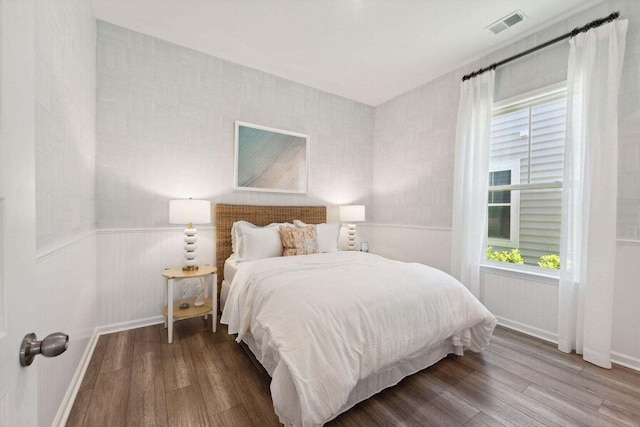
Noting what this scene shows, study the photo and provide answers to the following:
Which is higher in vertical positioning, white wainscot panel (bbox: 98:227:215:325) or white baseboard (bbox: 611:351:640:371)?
white wainscot panel (bbox: 98:227:215:325)

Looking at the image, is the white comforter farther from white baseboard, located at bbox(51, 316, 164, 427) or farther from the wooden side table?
white baseboard, located at bbox(51, 316, 164, 427)

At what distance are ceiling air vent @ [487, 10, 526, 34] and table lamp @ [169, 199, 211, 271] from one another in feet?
10.6

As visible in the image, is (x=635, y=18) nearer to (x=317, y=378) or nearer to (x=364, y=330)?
(x=364, y=330)

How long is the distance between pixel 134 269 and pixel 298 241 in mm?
1655

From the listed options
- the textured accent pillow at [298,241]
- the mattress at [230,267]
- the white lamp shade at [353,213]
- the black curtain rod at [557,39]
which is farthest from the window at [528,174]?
the mattress at [230,267]

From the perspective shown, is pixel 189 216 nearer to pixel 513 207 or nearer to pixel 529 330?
pixel 513 207

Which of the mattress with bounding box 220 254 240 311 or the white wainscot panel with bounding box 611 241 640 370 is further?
the mattress with bounding box 220 254 240 311


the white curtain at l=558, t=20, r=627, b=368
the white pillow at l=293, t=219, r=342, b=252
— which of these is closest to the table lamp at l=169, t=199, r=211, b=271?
the white pillow at l=293, t=219, r=342, b=252

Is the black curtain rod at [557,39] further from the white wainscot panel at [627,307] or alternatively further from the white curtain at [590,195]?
the white wainscot panel at [627,307]

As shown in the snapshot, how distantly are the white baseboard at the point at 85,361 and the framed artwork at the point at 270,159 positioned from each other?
5.59 feet

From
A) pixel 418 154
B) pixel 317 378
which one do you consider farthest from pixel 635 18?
pixel 317 378

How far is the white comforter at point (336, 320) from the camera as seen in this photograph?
1312mm

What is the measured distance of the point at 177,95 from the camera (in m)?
2.81

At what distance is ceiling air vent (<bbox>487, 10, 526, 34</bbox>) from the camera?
92.5 inches
